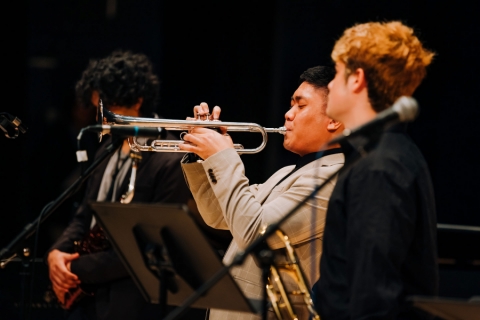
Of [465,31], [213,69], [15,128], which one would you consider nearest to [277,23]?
[213,69]

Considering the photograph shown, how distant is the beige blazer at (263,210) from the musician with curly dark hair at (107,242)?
2.42 ft

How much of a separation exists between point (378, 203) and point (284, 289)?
0.63 m

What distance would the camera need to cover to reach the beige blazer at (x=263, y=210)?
2803mm

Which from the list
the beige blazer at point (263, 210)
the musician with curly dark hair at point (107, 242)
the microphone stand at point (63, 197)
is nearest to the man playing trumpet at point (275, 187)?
the beige blazer at point (263, 210)

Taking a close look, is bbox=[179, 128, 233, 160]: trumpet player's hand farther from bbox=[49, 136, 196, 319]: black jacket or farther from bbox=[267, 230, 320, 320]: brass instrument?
bbox=[49, 136, 196, 319]: black jacket

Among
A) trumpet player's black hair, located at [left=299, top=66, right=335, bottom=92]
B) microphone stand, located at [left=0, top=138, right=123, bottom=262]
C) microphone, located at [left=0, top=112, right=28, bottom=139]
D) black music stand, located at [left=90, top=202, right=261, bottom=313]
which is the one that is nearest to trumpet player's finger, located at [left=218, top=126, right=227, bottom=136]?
trumpet player's black hair, located at [left=299, top=66, right=335, bottom=92]

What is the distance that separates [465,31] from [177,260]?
3000 mm

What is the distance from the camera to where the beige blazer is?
2.80 meters

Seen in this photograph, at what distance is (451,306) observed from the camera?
176 centimetres

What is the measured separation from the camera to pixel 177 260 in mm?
2287

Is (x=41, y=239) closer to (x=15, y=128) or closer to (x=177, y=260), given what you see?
(x=15, y=128)

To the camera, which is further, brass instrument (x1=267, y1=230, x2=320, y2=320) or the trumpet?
the trumpet

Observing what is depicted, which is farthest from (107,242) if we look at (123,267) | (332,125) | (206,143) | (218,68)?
(218,68)

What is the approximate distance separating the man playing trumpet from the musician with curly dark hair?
555 mm
